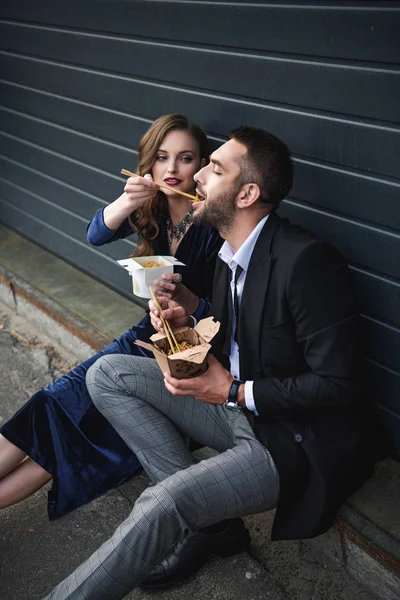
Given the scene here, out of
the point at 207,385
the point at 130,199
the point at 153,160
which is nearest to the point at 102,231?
the point at 130,199

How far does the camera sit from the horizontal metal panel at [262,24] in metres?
2.96

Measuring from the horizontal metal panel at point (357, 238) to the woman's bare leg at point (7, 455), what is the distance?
1859 mm

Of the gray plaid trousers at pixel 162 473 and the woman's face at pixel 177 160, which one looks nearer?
the gray plaid trousers at pixel 162 473

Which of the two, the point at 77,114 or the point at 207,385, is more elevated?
the point at 77,114

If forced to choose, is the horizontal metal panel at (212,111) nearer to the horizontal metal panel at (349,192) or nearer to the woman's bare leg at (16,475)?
the horizontal metal panel at (349,192)

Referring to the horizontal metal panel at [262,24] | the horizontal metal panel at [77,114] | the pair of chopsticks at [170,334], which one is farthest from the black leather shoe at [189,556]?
the horizontal metal panel at [77,114]

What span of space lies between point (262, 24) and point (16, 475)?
2612mm

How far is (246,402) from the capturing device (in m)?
2.95

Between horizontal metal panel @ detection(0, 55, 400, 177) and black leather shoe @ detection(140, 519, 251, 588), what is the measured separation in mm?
1828

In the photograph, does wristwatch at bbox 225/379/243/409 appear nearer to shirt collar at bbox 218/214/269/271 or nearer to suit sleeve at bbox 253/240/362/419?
suit sleeve at bbox 253/240/362/419

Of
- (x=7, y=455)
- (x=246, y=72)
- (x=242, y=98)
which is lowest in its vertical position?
(x=7, y=455)

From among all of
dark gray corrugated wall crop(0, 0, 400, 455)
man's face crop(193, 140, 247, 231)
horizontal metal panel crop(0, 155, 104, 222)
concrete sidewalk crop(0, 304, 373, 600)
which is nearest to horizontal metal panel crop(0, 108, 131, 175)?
dark gray corrugated wall crop(0, 0, 400, 455)

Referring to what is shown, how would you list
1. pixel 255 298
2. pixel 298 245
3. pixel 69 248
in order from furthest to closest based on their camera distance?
pixel 69 248, pixel 255 298, pixel 298 245

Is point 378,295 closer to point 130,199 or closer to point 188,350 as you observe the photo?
point 188,350
